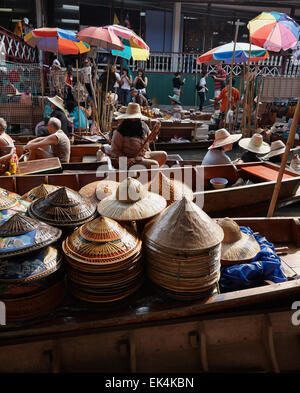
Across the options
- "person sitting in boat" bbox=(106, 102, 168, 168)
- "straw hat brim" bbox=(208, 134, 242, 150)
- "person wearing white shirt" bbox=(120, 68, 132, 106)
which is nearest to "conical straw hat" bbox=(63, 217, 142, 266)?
"person sitting in boat" bbox=(106, 102, 168, 168)

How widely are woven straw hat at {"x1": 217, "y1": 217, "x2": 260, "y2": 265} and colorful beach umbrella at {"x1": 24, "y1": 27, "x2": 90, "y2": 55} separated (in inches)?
312

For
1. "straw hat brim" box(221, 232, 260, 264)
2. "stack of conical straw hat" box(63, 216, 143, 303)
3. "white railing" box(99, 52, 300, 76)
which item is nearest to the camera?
"stack of conical straw hat" box(63, 216, 143, 303)

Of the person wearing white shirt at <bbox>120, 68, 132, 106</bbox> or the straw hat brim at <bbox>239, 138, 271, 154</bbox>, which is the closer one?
the straw hat brim at <bbox>239, 138, 271, 154</bbox>

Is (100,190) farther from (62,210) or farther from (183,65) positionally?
(183,65)

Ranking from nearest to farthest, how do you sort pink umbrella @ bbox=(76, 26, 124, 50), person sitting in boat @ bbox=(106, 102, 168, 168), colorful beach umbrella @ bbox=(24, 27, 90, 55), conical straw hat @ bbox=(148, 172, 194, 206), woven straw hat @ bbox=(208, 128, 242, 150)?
conical straw hat @ bbox=(148, 172, 194, 206), person sitting in boat @ bbox=(106, 102, 168, 168), woven straw hat @ bbox=(208, 128, 242, 150), pink umbrella @ bbox=(76, 26, 124, 50), colorful beach umbrella @ bbox=(24, 27, 90, 55)

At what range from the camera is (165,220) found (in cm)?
214

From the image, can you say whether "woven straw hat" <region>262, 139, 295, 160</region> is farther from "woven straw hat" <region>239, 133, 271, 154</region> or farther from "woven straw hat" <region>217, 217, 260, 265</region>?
"woven straw hat" <region>217, 217, 260, 265</region>

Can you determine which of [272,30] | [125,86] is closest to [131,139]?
[272,30]

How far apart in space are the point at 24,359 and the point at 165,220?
123cm

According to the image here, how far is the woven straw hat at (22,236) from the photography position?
184 centimetres

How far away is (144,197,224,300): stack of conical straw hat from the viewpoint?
202 cm

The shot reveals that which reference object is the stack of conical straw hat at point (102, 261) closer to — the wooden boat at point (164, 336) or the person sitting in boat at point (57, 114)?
the wooden boat at point (164, 336)

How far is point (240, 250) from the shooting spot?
2.71 meters

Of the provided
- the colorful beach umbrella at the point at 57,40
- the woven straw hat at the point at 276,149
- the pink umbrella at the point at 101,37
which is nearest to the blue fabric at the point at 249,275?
the woven straw hat at the point at 276,149
